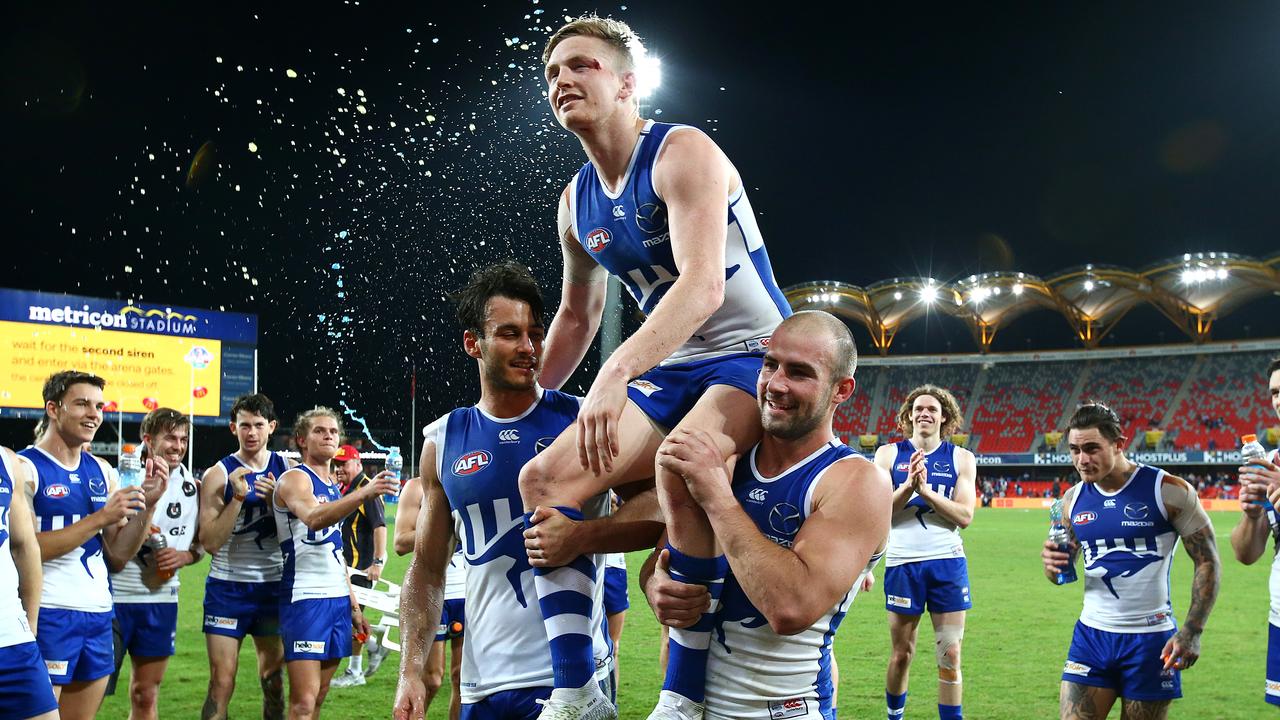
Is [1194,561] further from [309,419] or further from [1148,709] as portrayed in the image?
[309,419]

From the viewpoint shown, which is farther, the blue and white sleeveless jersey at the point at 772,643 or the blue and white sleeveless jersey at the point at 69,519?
the blue and white sleeveless jersey at the point at 69,519

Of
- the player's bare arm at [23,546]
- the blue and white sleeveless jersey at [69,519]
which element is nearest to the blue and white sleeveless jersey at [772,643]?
the player's bare arm at [23,546]

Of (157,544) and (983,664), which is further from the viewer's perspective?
(983,664)

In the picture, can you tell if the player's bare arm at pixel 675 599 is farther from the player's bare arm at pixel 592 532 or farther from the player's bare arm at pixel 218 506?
the player's bare arm at pixel 218 506

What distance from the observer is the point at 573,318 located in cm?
423

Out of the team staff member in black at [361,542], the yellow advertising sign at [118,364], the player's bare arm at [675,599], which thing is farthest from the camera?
the yellow advertising sign at [118,364]

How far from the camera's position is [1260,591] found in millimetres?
17641

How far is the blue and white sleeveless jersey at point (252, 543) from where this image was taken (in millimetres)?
8195

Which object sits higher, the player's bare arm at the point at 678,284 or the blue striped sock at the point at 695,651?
the player's bare arm at the point at 678,284

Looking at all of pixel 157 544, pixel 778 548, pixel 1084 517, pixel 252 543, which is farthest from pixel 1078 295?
pixel 778 548

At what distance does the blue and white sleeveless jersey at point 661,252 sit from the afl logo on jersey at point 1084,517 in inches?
164

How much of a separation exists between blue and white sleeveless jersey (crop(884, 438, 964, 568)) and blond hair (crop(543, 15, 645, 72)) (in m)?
6.55

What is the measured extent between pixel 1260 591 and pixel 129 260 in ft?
156

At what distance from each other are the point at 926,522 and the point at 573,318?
6235mm
